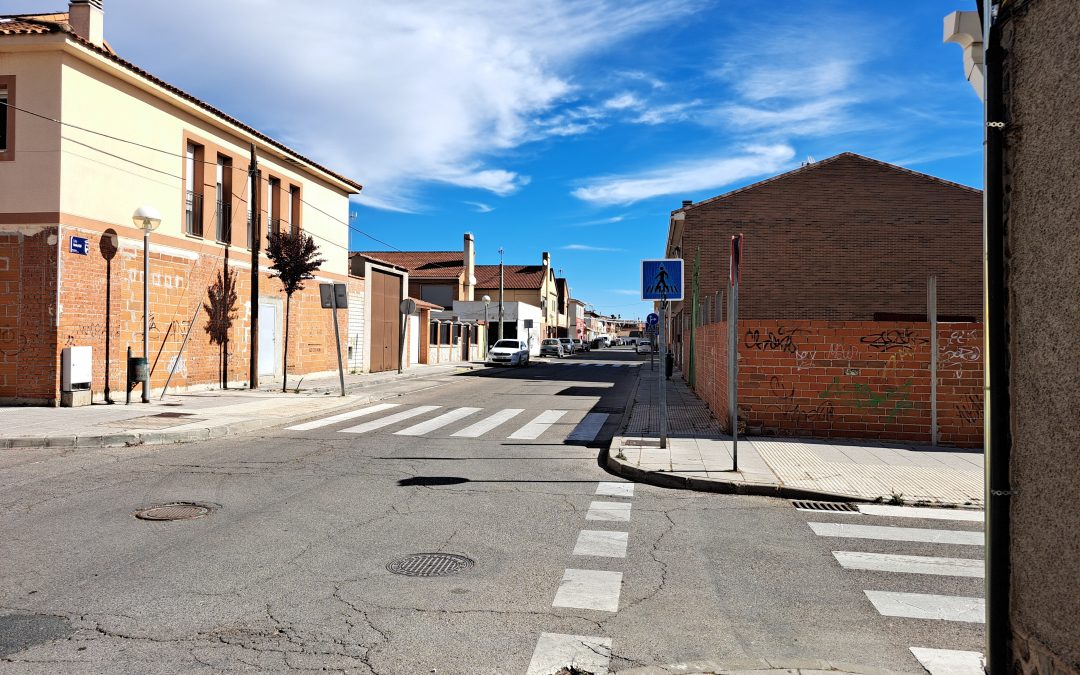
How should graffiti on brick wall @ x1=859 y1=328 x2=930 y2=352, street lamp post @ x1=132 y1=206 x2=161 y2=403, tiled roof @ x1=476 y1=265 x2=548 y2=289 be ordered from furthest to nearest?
1. tiled roof @ x1=476 y1=265 x2=548 y2=289
2. street lamp post @ x1=132 y1=206 x2=161 y2=403
3. graffiti on brick wall @ x1=859 y1=328 x2=930 y2=352

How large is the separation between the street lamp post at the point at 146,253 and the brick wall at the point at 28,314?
1.56 m

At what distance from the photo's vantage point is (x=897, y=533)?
20.4 ft

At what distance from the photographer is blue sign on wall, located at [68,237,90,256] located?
44.3 feet

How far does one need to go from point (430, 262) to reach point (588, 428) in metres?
48.5

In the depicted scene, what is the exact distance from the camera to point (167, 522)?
615 centimetres

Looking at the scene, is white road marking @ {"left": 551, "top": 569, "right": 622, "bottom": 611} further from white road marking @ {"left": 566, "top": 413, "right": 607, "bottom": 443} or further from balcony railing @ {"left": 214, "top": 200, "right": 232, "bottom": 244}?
balcony railing @ {"left": 214, "top": 200, "right": 232, "bottom": 244}

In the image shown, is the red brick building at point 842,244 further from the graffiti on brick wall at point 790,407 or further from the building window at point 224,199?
the building window at point 224,199

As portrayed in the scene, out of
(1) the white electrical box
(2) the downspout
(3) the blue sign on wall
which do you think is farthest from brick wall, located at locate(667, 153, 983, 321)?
(2) the downspout

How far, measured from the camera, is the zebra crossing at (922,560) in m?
3.83

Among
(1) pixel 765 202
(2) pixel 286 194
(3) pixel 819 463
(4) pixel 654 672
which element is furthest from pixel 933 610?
(1) pixel 765 202

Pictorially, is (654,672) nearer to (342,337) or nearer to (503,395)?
(503,395)

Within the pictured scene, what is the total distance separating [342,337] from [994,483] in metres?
24.4

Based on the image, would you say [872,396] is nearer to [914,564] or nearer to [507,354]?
[914,564]

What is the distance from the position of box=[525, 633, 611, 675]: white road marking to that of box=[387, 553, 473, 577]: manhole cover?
4.09 feet
